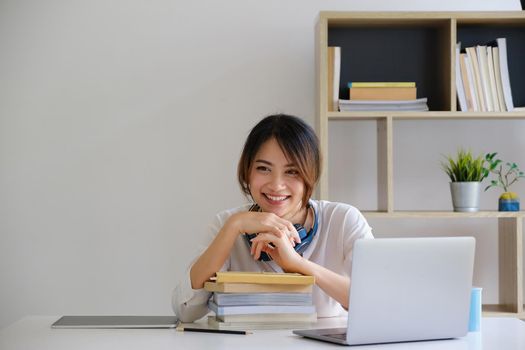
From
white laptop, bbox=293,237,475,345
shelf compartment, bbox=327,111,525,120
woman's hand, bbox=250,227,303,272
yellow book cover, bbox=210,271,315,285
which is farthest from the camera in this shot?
shelf compartment, bbox=327,111,525,120

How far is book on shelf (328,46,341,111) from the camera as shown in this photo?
3293mm

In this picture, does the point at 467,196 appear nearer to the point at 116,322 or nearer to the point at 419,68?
the point at 419,68

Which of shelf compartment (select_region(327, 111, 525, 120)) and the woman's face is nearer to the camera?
the woman's face

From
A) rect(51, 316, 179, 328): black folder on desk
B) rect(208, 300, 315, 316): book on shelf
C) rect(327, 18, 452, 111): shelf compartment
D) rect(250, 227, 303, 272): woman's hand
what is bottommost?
rect(51, 316, 179, 328): black folder on desk

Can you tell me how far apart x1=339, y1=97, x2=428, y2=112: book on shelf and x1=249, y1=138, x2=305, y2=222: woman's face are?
1.02m

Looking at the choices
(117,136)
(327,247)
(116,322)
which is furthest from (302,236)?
(117,136)

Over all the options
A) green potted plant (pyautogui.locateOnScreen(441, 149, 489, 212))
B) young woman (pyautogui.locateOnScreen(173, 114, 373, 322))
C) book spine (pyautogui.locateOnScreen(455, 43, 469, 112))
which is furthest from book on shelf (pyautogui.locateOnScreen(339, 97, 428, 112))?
young woman (pyautogui.locateOnScreen(173, 114, 373, 322))

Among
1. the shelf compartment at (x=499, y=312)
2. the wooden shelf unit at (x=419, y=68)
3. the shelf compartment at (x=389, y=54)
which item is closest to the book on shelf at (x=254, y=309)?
the wooden shelf unit at (x=419, y=68)

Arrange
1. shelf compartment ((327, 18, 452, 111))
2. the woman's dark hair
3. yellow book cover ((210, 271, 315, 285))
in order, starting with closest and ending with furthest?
yellow book cover ((210, 271, 315, 285)), the woman's dark hair, shelf compartment ((327, 18, 452, 111))

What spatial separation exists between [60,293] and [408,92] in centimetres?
176

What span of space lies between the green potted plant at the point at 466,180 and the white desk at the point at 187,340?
1363mm

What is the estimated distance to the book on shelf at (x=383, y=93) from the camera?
3293 millimetres

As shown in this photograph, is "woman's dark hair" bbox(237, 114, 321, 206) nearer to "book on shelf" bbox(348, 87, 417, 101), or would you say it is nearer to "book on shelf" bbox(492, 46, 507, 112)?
"book on shelf" bbox(348, 87, 417, 101)

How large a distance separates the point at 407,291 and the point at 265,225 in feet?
1.72
